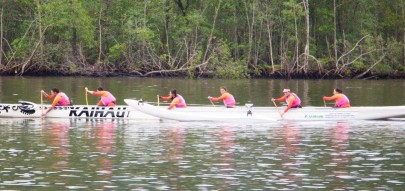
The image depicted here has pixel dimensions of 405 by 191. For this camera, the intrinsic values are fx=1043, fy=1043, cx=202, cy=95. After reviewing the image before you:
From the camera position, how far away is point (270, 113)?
39.9 metres

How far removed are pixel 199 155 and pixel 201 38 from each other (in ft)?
196

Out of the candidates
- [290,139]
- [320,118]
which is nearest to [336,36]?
[320,118]

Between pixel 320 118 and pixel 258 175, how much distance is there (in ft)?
51.4

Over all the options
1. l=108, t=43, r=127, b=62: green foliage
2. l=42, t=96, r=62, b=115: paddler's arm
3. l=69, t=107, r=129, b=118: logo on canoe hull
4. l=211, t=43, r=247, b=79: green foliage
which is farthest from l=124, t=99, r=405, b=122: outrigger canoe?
l=108, t=43, r=127, b=62: green foliage

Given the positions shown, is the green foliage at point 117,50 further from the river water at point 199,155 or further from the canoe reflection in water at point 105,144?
the canoe reflection in water at point 105,144

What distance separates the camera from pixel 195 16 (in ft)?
278

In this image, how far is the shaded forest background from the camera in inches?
3216

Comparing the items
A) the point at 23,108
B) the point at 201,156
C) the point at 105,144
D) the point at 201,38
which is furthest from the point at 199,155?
the point at 201,38

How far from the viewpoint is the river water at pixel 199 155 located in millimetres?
23062

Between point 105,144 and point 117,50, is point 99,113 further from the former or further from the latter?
point 117,50

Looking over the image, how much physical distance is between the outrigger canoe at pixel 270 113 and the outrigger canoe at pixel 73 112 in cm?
49

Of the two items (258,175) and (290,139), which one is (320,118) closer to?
(290,139)

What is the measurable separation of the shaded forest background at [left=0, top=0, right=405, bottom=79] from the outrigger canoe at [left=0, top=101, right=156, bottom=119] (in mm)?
39747

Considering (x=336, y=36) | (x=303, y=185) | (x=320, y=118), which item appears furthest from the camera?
(x=336, y=36)
